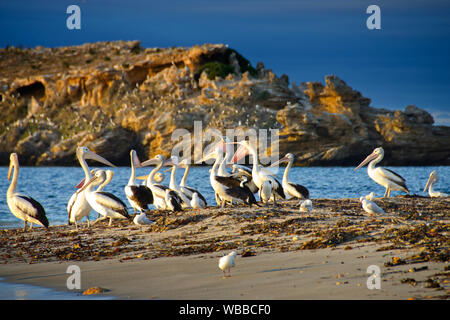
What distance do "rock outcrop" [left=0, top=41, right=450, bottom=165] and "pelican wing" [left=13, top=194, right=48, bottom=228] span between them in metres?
40.9

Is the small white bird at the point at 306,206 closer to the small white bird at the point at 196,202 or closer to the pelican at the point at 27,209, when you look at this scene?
the small white bird at the point at 196,202

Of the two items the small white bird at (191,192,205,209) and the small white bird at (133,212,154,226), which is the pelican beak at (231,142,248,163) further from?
the small white bird at (133,212,154,226)

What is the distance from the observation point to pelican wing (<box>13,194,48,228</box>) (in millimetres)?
10820

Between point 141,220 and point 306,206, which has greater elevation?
point 306,206

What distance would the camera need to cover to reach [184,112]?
5725cm

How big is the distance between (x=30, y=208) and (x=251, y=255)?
561 centimetres

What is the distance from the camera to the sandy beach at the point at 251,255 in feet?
17.8

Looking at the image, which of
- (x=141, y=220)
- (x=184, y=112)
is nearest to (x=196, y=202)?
(x=141, y=220)

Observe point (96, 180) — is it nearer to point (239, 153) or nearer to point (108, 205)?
point (108, 205)

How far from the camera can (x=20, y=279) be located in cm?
680

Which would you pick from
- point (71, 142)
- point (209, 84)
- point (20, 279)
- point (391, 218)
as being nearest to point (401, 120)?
point (209, 84)

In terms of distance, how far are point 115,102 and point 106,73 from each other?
3.87 m

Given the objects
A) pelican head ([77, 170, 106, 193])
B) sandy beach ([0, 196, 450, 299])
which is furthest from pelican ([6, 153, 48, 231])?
pelican head ([77, 170, 106, 193])
